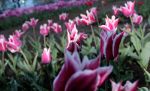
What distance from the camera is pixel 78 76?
3.47 ft

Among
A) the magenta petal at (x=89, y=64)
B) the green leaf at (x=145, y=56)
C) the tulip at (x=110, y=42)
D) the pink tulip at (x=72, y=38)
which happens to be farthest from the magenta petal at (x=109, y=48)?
the green leaf at (x=145, y=56)

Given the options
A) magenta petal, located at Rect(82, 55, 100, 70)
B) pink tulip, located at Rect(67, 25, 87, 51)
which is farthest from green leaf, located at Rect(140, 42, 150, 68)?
magenta petal, located at Rect(82, 55, 100, 70)

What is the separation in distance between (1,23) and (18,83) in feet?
34.2

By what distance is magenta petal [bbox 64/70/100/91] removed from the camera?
1.06 m

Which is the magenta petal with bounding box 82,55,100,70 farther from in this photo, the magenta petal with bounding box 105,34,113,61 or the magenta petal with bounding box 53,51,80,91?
the magenta petal with bounding box 105,34,113,61

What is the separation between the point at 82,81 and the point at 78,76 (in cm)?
2

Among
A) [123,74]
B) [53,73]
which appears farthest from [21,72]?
[123,74]

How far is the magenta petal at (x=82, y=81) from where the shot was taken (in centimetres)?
106

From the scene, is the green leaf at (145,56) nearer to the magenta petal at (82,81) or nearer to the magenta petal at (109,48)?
the magenta petal at (109,48)

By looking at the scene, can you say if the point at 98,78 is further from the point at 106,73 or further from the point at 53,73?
the point at 53,73

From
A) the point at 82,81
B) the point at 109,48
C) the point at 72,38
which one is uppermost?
the point at 72,38

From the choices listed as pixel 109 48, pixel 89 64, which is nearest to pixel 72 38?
pixel 109 48

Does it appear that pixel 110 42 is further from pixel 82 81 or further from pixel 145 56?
pixel 145 56

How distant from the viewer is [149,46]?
12.9ft
